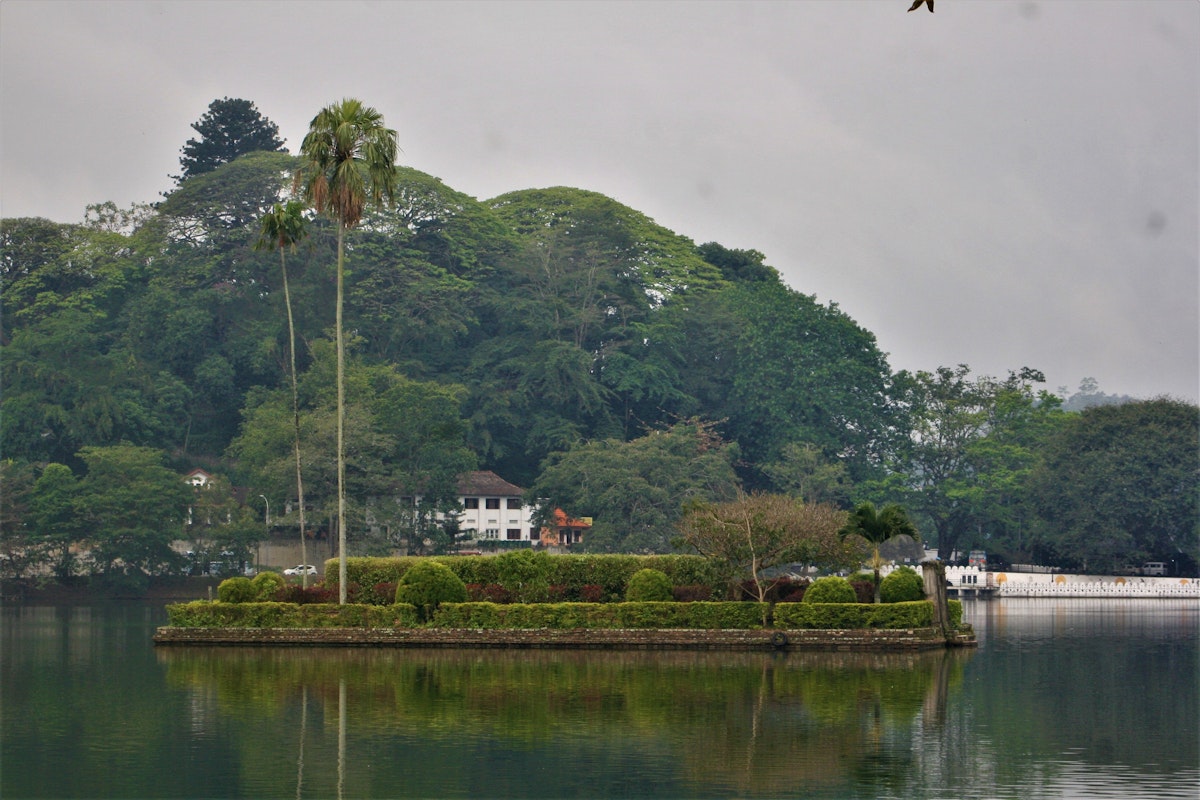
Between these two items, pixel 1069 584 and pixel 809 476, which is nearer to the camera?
pixel 1069 584

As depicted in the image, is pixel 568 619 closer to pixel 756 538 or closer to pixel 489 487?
pixel 756 538

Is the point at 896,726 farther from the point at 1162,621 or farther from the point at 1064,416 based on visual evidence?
the point at 1064,416

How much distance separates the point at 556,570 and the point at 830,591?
34.0 ft

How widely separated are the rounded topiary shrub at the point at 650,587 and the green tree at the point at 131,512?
51.2 meters

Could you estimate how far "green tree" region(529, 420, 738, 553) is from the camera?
99.0 metres

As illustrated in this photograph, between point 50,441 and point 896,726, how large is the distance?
304 ft

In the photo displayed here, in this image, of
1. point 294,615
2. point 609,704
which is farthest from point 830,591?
point 294,615

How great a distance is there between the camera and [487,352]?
127 meters

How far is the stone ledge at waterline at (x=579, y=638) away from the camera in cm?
5044

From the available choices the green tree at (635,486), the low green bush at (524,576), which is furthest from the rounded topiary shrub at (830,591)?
the green tree at (635,486)

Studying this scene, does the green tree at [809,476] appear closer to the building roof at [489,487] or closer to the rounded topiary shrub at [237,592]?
the building roof at [489,487]

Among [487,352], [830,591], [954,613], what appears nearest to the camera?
[830,591]

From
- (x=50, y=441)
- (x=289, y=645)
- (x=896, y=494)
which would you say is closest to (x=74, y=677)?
(x=289, y=645)

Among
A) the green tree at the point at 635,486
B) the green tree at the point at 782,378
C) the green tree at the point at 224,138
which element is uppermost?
the green tree at the point at 224,138
